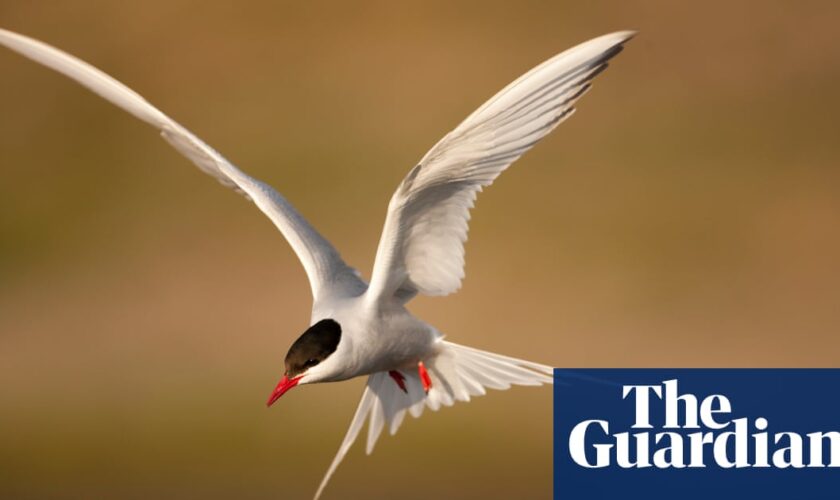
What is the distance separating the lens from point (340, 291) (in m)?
4.54

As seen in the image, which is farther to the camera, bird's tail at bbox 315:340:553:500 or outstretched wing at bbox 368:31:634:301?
bird's tail at bbox 315:340:553:500

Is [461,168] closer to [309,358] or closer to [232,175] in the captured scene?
[309,358]

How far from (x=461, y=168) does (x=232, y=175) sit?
3.18 ft

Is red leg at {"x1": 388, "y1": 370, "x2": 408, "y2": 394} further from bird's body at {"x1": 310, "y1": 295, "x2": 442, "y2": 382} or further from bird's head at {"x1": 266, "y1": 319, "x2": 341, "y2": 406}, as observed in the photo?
bird's head at {"x1": 266, "y1": 319, "x2": 341, "y2": 406}

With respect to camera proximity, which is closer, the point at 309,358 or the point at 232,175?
the point at 309,358

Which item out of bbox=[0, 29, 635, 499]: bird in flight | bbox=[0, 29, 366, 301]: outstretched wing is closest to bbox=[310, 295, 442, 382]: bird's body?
bbox=[0, 29, 635, 499]: bird in flight

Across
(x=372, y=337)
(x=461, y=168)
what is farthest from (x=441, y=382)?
(x=461, y=168)

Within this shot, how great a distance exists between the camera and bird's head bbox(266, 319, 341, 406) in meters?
4.16

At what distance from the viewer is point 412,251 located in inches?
175

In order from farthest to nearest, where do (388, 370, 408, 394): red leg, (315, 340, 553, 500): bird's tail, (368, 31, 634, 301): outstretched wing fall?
(388, 370, 408, 394): red leg → (315, 340, 553, 500): bird's tail → (368, 31, 634, 301): outstretched wing

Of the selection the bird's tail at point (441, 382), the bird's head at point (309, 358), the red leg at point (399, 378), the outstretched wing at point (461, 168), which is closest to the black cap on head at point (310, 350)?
the bird's head at point (309, 358)

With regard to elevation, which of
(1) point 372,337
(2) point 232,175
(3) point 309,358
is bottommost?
(3) point 309,358

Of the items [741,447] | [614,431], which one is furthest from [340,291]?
[741,447]

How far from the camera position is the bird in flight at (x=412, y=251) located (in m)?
3.93
